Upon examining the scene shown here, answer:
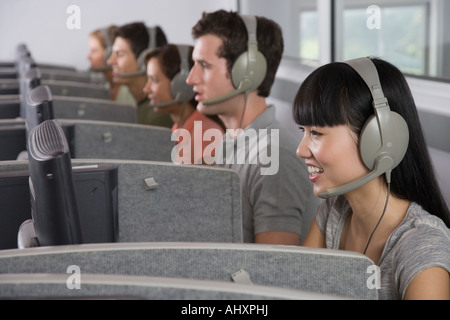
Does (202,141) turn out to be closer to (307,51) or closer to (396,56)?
(396,56)

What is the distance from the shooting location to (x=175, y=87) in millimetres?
2234

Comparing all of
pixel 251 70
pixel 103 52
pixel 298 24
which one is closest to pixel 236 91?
pixel 251 70

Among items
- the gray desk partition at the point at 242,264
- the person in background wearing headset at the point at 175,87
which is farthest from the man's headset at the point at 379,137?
the person in background wearing headset at the point at 175,87

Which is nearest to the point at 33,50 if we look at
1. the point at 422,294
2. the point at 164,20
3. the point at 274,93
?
the point at 164,20

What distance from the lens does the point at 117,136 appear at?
1740mm

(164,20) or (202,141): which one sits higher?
(164,20)

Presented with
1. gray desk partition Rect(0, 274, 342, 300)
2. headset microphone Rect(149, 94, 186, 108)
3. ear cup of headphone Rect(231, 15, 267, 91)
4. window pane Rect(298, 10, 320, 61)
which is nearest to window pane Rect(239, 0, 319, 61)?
window pane Rect(298, 10, 320, 61)

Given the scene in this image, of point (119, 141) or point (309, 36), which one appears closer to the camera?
point (119, 141)

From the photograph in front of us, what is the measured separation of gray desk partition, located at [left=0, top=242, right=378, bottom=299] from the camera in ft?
2.10

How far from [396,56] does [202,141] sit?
673 millimetres

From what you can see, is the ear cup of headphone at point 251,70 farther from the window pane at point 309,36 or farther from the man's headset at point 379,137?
the window pane at point 309,36

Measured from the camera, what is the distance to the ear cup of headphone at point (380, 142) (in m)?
Result: 0.97

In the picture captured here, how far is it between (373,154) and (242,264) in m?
0.42

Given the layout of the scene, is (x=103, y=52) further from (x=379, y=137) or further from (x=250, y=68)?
(x=379, y=137)
